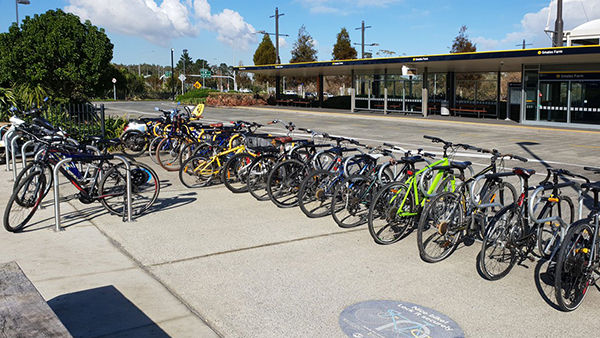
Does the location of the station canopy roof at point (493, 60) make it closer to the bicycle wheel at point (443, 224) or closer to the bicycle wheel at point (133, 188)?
the bicycle wheel at point (443, 224)

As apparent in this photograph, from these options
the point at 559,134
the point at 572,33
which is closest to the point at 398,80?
the point at 572,33

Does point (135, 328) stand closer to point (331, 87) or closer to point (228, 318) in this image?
point (228, 318)

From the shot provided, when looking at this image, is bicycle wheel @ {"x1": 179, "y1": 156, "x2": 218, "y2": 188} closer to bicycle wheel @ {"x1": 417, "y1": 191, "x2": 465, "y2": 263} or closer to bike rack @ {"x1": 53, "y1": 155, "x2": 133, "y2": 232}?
bike rack @ {"x1": 53, "y1": 155, "x2": 133, "y2": 232}

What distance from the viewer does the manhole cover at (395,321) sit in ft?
12.9

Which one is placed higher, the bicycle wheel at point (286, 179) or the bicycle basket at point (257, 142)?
the bicycle basket at point (257, 142)

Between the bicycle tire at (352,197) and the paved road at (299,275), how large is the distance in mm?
165

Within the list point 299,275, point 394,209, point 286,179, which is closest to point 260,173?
point 286,179

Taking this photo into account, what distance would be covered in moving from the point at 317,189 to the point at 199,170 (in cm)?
263

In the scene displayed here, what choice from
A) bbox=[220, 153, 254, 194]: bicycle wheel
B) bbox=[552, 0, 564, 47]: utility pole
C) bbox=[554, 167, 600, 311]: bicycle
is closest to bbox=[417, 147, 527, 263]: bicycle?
bbox=[554, 167, 600, 311]: bicycle

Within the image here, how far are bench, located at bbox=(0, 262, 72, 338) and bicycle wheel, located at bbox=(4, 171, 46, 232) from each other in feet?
10.6

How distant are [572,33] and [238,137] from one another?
25.9 meters

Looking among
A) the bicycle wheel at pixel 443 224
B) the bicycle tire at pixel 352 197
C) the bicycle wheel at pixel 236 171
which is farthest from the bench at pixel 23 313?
the bicycle wheel at pixel 236 171

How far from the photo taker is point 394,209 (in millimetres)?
5852

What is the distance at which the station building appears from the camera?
70.9 ft
